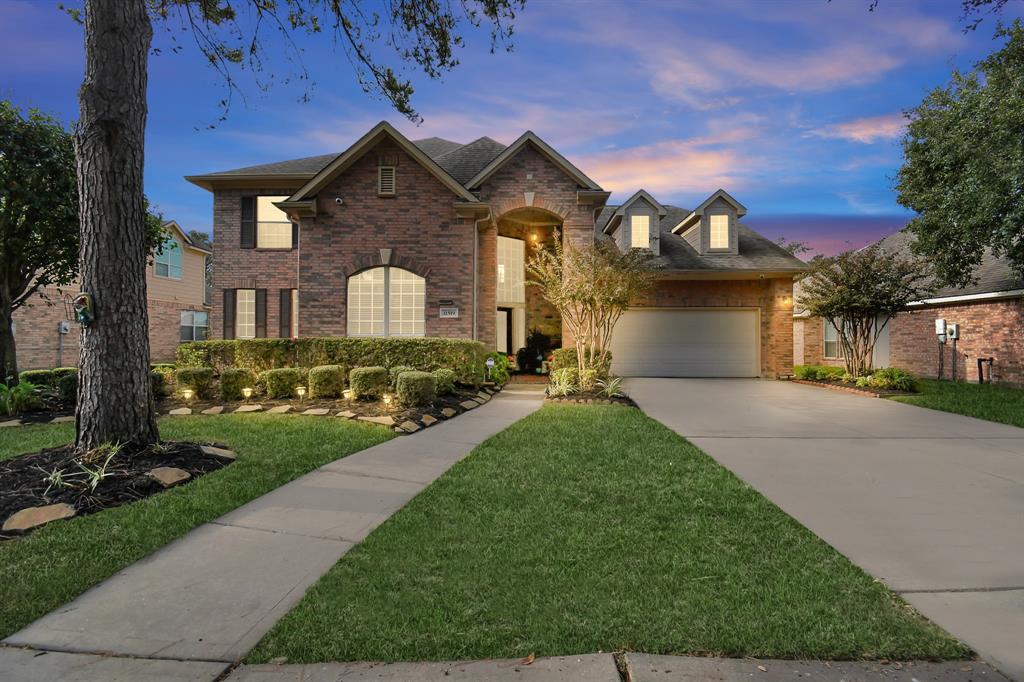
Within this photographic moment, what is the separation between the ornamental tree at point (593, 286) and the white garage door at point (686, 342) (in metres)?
5.46

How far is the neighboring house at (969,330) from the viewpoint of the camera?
51.6 feet

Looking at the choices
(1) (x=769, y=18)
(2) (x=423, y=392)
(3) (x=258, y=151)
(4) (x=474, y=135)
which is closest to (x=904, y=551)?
(2) (x=423, y=392)

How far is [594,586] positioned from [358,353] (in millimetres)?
10250

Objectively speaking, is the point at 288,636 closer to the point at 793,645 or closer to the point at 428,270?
the point at 793,645

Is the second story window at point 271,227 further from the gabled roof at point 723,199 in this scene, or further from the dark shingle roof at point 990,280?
the dark shingle roof at point 990,280

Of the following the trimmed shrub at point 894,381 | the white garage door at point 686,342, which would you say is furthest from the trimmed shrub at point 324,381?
the trimmed shrub at point 894,381

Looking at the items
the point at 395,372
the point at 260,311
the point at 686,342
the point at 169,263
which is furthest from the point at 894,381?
the point at 169,263

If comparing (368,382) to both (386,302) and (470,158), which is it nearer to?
(386,302)

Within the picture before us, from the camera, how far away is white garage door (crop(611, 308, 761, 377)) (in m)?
18.7

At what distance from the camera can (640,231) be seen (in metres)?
18.7

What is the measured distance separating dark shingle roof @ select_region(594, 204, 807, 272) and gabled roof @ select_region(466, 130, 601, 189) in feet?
8.41

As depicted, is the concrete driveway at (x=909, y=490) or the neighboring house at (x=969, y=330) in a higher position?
the neighboring house at (x=969, y=330)

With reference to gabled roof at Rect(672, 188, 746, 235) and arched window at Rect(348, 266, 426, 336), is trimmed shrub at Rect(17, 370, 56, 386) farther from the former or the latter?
gabled roof at Rect(672, 188, 746, 235)

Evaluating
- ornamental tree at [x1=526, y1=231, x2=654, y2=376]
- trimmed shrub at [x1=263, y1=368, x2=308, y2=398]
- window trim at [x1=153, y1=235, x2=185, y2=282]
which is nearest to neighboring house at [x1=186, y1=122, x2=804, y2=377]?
ornamental tree at [x1=526, y1=231, x2=654, y2=376]
